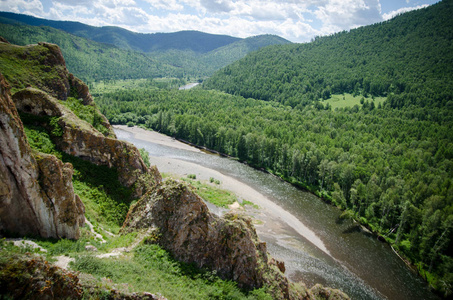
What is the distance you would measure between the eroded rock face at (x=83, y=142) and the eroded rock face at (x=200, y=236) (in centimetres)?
1245

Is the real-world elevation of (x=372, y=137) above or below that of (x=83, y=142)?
above

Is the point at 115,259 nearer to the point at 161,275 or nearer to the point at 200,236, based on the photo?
the point at 161,275

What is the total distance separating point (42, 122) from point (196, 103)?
138 metres

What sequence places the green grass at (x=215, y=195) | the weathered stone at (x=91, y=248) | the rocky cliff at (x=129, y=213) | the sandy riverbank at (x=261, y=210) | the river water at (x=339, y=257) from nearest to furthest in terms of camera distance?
the rocky cliff at (x=129, y=213) → the weathered stone at (x=91, y=248) → the river water at (x=339, y=257) → the sandy riverbank at (x=261, y=210) → the green grass at (x=215, y=195)

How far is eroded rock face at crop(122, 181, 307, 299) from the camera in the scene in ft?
75.8

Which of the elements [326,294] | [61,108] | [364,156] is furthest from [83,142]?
[364,156]

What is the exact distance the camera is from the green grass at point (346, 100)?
6403 inches

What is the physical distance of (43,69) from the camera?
47188 mm

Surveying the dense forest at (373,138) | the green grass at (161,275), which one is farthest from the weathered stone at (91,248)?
the dense forest at (373,138)

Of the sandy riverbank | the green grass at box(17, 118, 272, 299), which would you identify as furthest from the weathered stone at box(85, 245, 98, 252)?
the sandy riverbank

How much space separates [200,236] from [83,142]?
20342 mm

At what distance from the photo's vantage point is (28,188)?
18.9 meters

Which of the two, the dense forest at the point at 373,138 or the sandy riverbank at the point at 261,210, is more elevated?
the dense forest at the point at 373,138

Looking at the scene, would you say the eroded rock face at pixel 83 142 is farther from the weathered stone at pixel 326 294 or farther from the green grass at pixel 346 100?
the green grass at pixel 346 100
